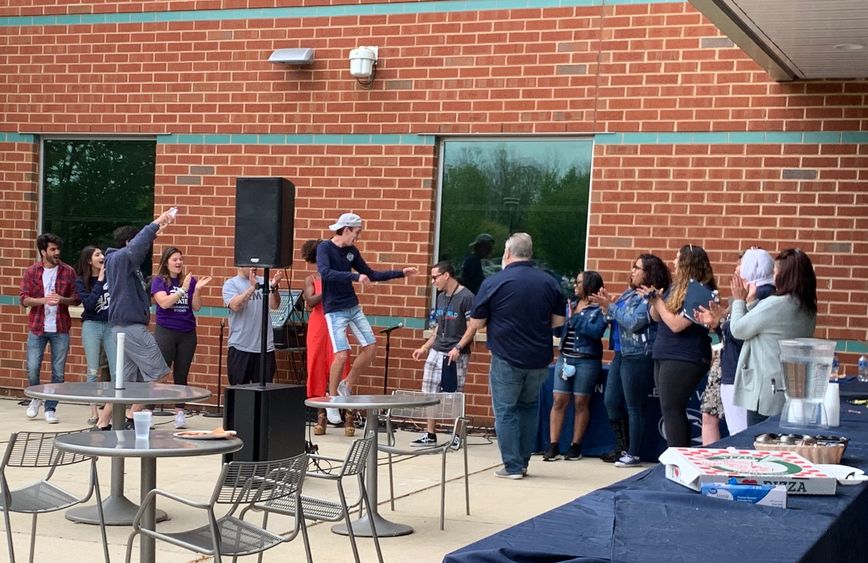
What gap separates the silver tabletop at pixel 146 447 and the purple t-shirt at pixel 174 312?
19.1ft

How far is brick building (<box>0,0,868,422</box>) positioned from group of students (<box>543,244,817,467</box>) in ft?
3.97

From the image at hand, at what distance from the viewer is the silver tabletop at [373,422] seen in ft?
21.9

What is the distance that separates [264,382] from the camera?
28.6 ft

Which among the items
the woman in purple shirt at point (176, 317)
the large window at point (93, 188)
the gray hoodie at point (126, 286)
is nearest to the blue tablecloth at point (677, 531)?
the gray hoodie at point (126, 286)

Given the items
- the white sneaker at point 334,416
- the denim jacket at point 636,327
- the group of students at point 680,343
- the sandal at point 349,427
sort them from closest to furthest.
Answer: the group of students at point 680,343
the denim jacket at point 636,327
the sandal at point 349,427
the white sneaker at point 334,416

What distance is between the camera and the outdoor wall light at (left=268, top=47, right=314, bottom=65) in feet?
39.5

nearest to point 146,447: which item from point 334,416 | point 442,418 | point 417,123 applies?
point 442,418

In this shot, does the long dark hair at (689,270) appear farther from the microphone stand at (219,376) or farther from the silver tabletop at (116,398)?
the microphone stand at (219,376)

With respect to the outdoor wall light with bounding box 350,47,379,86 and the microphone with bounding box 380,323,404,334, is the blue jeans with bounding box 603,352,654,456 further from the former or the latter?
the outdoor wall light with bounding box 350,47,379,86

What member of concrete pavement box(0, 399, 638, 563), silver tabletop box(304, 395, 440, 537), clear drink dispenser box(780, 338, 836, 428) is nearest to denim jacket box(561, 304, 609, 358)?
concrete pavement box(0, 399, 638, 563)

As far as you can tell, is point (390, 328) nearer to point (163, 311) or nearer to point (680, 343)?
point (163, 311)

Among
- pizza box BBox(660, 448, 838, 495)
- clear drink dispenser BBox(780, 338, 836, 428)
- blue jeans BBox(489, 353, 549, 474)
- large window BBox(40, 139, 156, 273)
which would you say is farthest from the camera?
large window BBox(40, 139, 156, 273)

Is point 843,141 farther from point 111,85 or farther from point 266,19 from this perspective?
point 111,85

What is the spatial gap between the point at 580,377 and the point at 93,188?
6672 mm
